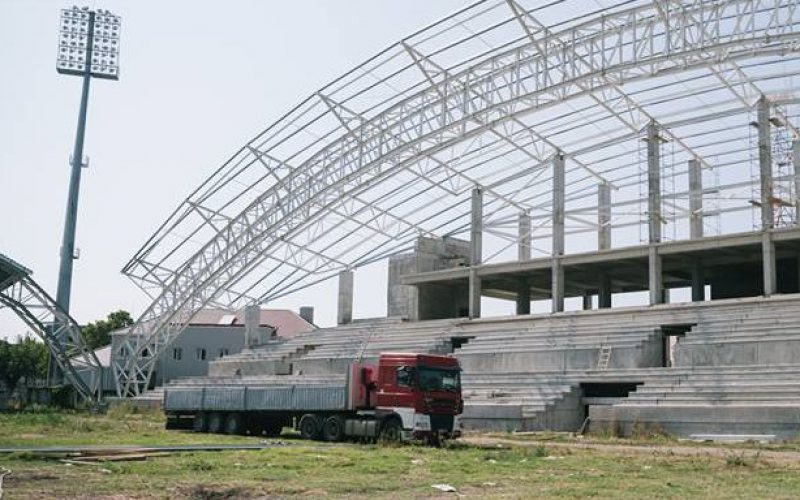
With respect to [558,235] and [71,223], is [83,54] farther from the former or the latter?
[558,235]

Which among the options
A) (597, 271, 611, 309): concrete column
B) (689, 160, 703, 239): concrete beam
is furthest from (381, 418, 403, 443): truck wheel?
(597, 271, 611, 309): concrete column

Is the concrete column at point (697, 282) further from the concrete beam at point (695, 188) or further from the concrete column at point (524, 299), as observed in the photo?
the concrete column at point (524, 299)

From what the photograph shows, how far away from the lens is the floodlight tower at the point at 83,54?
220 feet

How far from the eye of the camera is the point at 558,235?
148ft

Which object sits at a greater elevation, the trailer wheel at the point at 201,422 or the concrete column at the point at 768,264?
the concrete column at the point at 768,264

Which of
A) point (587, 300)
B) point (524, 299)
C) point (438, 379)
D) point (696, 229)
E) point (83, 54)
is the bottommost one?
point (438, 379)

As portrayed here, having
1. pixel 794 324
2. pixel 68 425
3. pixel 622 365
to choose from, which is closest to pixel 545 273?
pixel 622 365

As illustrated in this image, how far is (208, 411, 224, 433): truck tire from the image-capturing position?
31.1 meters

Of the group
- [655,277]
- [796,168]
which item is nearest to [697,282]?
[655,277]

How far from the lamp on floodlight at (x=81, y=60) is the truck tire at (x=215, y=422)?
127 ft

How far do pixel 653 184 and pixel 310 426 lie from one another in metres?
21.8

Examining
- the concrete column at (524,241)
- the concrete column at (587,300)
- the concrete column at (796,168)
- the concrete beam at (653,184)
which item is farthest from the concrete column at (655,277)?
the concrete column at (587,300)

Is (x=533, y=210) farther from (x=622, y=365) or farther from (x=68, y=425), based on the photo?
(x=68, y=425)

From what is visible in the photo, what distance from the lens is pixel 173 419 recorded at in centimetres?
3331
